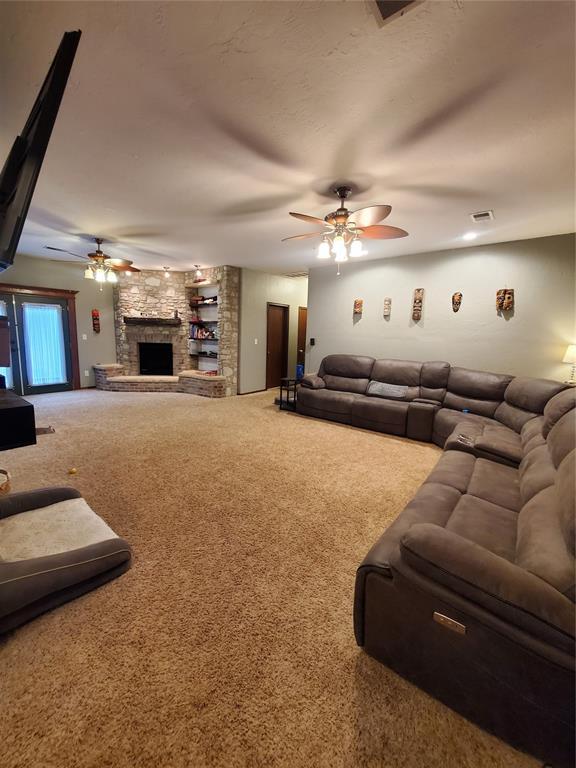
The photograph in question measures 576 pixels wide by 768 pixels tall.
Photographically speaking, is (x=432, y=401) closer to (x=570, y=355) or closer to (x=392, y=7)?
(x=570, y=355)

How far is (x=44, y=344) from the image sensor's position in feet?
21.1

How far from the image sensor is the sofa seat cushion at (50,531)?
1.79 meters

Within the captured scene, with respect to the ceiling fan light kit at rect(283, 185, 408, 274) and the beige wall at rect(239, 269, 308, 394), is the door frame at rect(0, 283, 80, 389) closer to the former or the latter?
the beige wall at rect(239, 269, 308, 394)

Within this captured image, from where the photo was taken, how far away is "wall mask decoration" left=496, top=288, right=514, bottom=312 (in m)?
4.41

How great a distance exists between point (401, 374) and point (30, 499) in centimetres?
475

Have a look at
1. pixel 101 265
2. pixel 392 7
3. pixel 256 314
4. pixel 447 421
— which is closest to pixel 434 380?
pixel 447 421

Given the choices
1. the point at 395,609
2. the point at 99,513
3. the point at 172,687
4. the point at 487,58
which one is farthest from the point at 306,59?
the point at 99,513

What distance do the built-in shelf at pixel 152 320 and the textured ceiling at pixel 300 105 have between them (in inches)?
155

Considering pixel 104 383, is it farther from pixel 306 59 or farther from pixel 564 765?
pixel 564 765

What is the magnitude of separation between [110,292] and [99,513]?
633cm

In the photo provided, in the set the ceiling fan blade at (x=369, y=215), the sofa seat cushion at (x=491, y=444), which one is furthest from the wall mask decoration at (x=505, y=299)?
the ceiling fan blade at (x=369, y=215)

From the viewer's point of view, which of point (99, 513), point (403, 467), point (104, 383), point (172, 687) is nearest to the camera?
point (172, 687)

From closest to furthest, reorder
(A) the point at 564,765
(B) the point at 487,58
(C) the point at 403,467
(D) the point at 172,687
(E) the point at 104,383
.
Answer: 1. (A) the point at 564,765
2. (D) the point at 172,687
3. (B) the point at 487,58
4. (C) the point at 403,467
5. (E) the point at 104,383

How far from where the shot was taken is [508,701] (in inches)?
42.6
